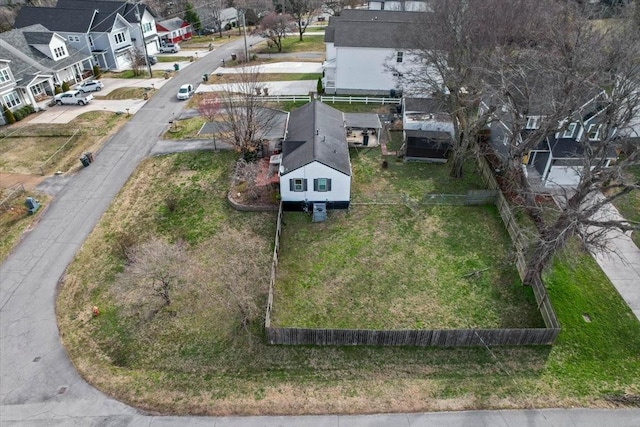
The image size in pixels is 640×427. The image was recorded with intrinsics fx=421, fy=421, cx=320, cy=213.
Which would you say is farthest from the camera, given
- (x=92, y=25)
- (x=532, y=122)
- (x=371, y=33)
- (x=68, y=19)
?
(x=68, y=19)

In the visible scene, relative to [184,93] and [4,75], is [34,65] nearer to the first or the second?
[4,75]

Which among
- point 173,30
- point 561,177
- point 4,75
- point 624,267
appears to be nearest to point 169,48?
point 173,30

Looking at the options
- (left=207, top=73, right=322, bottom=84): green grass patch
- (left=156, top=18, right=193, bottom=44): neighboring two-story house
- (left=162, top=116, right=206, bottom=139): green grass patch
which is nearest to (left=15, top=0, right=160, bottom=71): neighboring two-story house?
(left=156, top=18, right=193, bottom=44): neighboring two-story house

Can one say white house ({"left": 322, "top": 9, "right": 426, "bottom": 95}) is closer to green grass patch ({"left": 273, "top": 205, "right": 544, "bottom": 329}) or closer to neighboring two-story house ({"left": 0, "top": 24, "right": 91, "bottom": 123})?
green grass patch ({"left": 273, "top": 205, "right": 544, "bottom": 329})

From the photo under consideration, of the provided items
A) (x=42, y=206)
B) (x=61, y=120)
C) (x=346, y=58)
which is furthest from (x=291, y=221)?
(x=61, y=120)

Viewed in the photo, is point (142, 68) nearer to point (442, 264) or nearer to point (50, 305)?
point (50, 305)

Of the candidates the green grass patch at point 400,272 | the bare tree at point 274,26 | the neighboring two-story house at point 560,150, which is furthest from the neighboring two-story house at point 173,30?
the neighboring two-story house at point 560,150
